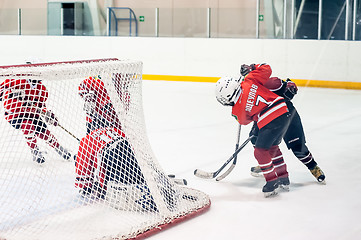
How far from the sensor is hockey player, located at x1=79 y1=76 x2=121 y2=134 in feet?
10.5

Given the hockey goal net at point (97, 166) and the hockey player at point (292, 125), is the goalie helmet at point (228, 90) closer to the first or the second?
the hockey player at point (292, 125)

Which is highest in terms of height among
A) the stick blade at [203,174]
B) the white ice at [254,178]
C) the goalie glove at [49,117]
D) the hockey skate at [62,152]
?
the goalie glove at [49,117]

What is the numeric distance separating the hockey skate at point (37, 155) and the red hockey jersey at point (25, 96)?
31 cm

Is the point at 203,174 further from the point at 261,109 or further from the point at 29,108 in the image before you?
the point at 29,108

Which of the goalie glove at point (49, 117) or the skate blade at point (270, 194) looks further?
the skate blade at point (270, 194)

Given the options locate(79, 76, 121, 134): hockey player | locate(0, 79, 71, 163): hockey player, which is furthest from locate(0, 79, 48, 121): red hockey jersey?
locate(79, 76, 121, 134): hockey player

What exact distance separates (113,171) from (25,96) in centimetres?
58

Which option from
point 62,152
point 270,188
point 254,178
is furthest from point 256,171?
point 62,152

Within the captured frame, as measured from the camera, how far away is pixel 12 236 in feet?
9.48

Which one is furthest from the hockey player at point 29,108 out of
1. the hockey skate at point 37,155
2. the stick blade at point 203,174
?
the stick blade at point 203,174

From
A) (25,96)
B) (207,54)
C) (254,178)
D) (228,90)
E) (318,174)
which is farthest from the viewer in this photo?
(207,54)

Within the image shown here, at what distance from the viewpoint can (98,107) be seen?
323 cm

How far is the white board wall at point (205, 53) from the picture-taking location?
30.3 feet

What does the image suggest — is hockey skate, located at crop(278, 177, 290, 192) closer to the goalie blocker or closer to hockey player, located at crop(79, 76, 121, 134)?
the goalie blocker
